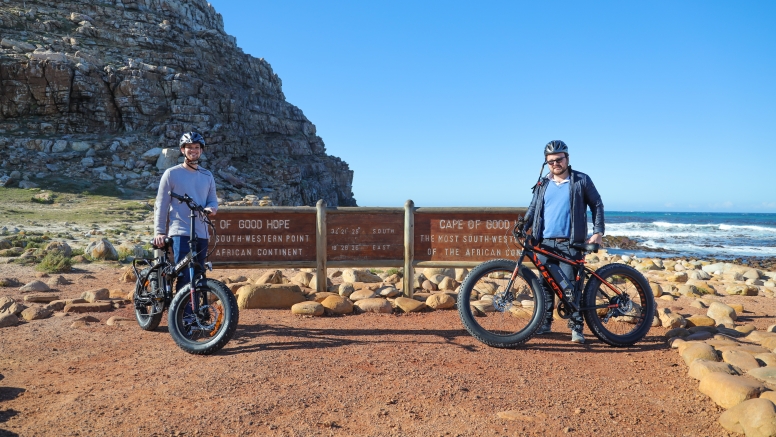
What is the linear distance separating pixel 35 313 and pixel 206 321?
3.24 m

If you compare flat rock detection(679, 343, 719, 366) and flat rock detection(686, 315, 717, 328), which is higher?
flat rock detection(679, 343, 719, 366)

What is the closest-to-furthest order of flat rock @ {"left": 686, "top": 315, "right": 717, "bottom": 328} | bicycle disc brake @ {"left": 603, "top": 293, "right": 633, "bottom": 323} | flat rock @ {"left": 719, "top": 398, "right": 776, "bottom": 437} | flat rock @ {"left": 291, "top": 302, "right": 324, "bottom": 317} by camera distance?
flat rock @ {"left": 719, "top": 398, "right": 776, "bottom": 437}, bicycle disc brake @ {"left": 603, "top": 293, "right": 633, "bottom": 323}, flat rock @ {"left": 686, "top": 315, "right": 717, "bottom": 328}, flat rock @ {"left": 291, "top": 302, "right": 324, "bottom": 317}

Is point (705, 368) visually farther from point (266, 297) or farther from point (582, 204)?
point (266, 297)

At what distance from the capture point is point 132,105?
45.1 m

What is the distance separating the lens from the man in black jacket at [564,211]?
5387 mm

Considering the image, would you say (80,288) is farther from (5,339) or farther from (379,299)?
(379,299)

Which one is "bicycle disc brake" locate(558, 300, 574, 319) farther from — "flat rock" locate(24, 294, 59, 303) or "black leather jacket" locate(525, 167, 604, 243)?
"flat rock" locate(24, 294, 59, 303)

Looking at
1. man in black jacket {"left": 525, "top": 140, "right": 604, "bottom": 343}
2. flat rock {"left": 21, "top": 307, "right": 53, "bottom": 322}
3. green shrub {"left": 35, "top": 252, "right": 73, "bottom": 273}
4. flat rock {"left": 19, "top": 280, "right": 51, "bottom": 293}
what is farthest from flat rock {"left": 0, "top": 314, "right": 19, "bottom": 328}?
man in black jacket {"left": 525, "top": 140, "right": 604, "bottom": 343}

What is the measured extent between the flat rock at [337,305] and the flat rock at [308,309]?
14cm

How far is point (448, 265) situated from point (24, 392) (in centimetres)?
570

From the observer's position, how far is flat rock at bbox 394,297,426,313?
7.38 metres

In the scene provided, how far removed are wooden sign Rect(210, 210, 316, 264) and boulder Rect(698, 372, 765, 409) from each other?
569cm

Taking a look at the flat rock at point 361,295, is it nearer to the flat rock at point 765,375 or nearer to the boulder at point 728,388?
the boulder at point 728,388

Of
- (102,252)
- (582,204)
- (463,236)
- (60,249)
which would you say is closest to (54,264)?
(60,249)
